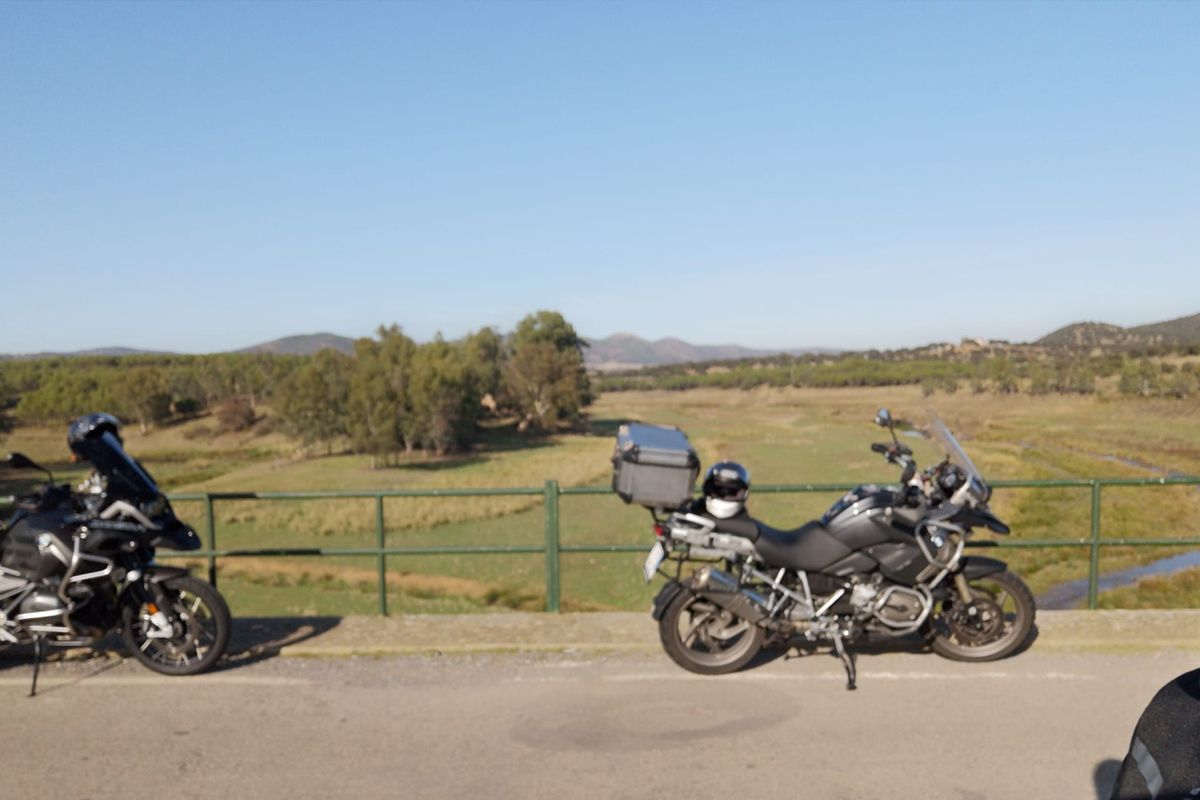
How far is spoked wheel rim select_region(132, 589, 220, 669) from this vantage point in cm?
566

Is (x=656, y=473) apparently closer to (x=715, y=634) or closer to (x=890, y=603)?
(x=715, y=634)

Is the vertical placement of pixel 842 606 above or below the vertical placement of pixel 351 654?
above

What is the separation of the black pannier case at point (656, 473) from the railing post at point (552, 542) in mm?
1365

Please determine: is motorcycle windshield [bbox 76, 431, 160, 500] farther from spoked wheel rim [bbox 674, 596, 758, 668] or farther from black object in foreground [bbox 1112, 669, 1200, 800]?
black object in foreground [bbox 1112, 669, 1200, 800]

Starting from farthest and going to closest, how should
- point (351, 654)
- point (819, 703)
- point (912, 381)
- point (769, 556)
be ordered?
point (912, 381)
point (351, 654)
point (769, 556)
point (819, 703)

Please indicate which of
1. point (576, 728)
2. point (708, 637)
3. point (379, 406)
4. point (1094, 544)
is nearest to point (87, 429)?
point (576, 728)

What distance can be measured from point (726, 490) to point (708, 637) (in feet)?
3.08

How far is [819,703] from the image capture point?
5137mm

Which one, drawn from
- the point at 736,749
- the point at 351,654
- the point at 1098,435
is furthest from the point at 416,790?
the point at 1098,435

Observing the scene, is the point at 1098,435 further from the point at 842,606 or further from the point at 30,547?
the point at 30,547

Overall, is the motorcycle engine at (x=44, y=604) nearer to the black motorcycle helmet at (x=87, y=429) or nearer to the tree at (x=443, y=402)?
the black motorcycle helmet at (x=87, y=429)

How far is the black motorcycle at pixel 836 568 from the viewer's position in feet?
18.0

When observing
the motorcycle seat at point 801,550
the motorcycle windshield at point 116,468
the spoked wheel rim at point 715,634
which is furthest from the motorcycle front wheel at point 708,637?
the motorcycle windshield at point 116,468

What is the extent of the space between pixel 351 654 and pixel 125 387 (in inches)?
2915
